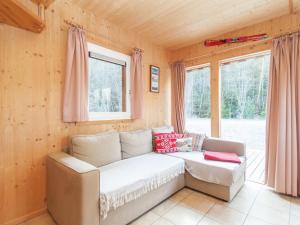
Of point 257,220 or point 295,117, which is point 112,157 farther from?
point 295,117

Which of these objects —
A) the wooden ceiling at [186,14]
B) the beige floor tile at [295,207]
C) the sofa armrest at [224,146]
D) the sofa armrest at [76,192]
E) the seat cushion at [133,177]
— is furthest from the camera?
the sofa armrest at [224,146]

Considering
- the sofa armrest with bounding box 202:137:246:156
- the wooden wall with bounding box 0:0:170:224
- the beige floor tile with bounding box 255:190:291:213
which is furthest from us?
the sofa armrest with bounding box 202:137:246:156

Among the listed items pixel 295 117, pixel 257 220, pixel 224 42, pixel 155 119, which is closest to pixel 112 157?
pixel 155 119

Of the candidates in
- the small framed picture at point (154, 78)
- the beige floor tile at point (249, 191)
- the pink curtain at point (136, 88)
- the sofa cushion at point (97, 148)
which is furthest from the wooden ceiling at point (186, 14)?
the beige floor tile at point (249, 191)

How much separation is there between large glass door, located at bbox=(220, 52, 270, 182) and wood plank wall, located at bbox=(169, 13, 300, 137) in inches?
4.6

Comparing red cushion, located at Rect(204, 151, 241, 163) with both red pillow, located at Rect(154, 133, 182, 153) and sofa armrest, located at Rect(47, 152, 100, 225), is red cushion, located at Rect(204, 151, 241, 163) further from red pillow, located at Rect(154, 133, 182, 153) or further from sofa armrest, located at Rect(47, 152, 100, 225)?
sofa armrest, located at Rect(47, 152, 100, 225)

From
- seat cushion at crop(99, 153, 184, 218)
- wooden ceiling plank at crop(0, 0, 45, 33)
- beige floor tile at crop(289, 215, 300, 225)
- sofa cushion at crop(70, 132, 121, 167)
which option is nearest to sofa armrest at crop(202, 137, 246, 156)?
seat cushion at crop(99, 153, 184, 218)

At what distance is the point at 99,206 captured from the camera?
1.43 meters

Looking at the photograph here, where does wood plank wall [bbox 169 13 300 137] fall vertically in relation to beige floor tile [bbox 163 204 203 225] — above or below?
above

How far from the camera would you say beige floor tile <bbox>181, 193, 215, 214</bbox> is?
1999 millimetres

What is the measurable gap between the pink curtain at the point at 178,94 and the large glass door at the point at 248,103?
770mm

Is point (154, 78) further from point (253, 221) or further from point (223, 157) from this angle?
point (253, 221)

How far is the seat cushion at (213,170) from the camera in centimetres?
205

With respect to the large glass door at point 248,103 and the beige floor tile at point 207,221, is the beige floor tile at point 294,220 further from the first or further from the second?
the large glass door at point 248,103
